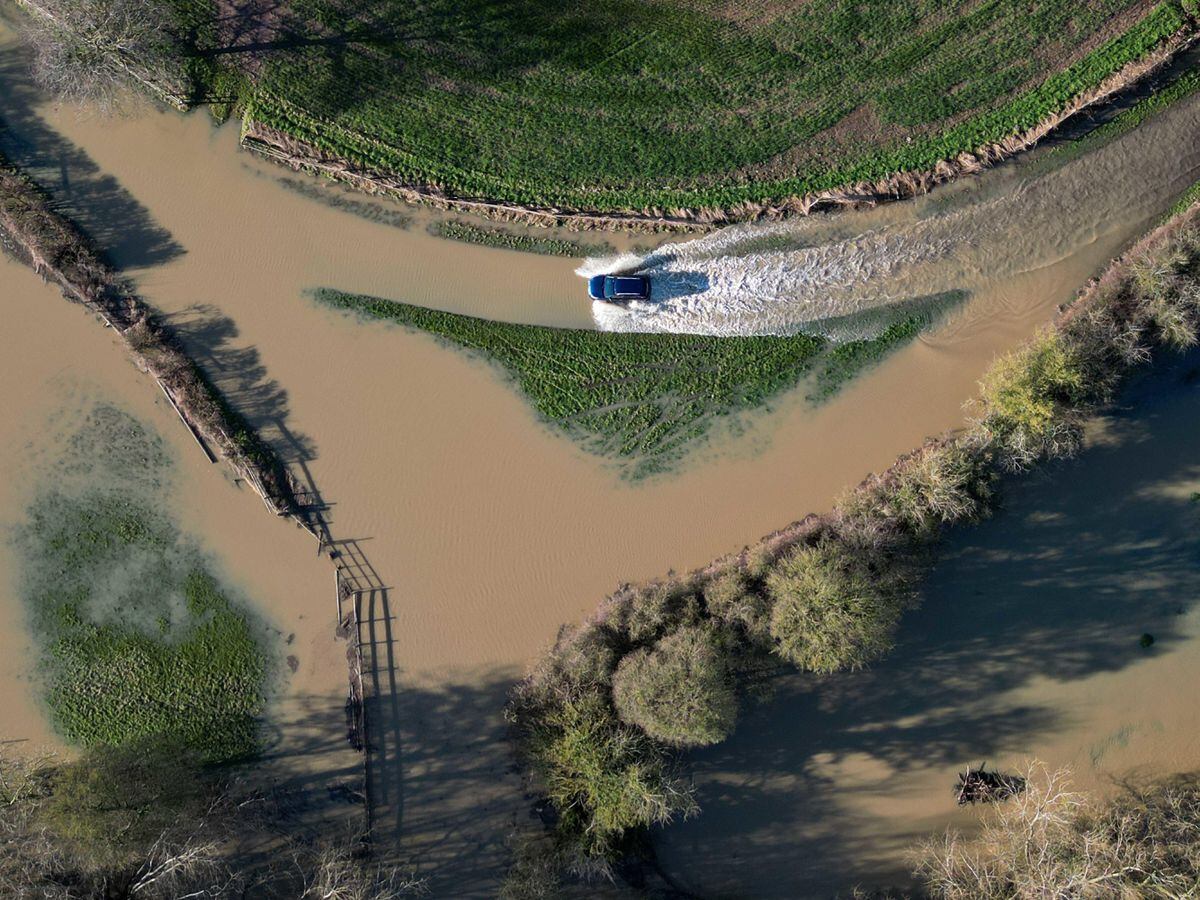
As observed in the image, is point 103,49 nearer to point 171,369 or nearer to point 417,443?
point 171,369

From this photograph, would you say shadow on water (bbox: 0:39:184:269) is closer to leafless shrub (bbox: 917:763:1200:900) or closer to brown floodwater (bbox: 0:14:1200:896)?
brown floodwater (bbox: 0:14:1200:896)

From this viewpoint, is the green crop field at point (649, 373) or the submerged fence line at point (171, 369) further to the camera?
the submerged fence line at point (171, 369)

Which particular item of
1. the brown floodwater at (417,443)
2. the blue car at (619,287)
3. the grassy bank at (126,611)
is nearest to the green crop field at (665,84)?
the brown floodwater at (417,443)

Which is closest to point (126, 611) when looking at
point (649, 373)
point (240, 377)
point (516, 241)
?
point (240, 377)

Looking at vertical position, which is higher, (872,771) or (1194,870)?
(872,771)

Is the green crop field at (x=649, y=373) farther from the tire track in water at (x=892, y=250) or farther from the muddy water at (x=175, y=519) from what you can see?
the muddy water at (x=175, y=519)

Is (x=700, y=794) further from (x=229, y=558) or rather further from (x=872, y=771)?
(x=229, y=558)

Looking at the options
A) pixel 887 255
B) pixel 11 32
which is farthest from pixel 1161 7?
pixel 11 32
